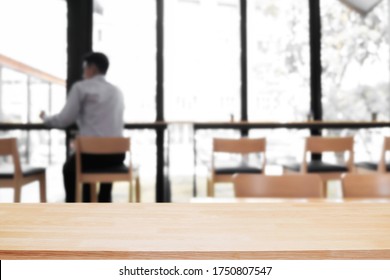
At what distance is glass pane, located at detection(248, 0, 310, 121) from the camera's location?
574 centimetres

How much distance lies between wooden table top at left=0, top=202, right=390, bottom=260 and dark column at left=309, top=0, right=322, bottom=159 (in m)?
4.73

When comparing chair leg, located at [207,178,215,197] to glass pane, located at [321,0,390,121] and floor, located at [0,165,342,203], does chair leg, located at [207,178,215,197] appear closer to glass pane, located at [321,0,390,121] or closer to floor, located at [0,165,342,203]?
floor, located at [0,165,342,203]

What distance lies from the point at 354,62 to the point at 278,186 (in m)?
4.43

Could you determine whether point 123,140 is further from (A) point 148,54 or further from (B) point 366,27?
(B) point 366,27

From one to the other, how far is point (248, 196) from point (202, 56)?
4234 millimetres

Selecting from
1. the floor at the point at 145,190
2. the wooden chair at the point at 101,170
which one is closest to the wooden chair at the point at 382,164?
the floor at the point at 145,190

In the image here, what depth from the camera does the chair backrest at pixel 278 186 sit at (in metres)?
1.90

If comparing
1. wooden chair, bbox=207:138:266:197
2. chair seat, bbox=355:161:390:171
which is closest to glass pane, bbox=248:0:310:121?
chair seat, bbox=355:161:390:171

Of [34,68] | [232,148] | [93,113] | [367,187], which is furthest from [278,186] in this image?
[34,68]

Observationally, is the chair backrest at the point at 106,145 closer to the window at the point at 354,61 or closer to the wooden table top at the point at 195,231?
the wooden table top at the point at 195,231

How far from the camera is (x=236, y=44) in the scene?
5.73 m

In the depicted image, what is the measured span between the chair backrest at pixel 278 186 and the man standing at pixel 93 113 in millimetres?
1934
